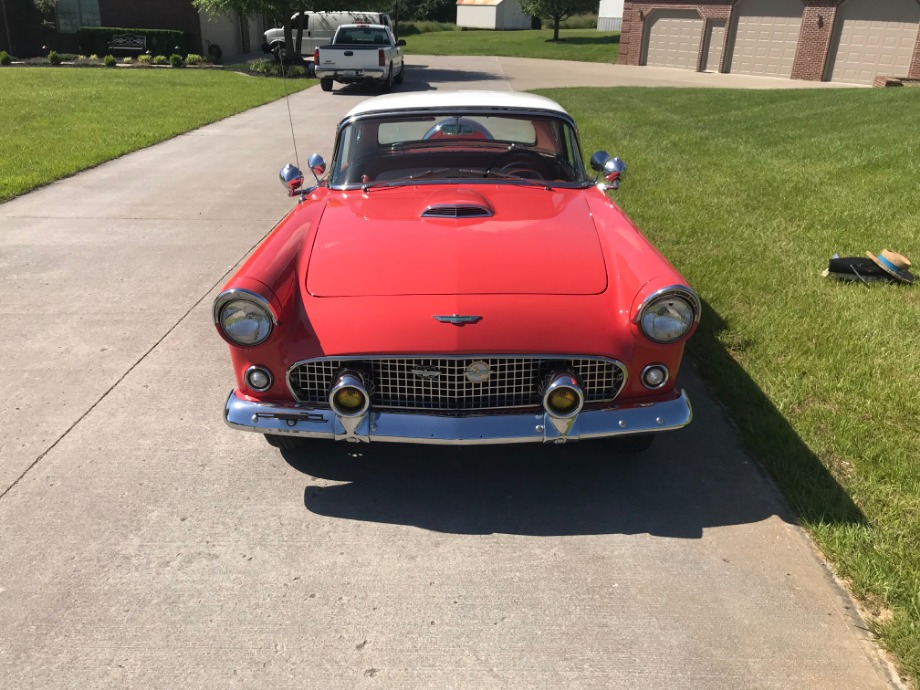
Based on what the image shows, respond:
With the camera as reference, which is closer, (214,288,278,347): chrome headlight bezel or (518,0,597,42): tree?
(214,288,278,347): chrome headlight bezel

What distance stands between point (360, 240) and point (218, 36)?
101ft

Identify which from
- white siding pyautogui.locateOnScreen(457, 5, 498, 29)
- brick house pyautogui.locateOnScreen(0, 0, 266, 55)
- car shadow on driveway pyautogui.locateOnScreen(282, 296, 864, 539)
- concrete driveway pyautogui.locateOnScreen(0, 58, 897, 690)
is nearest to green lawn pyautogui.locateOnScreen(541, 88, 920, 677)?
car shadow on driveway pyautogui.locateOnScreen(282, 296, 864, 539)

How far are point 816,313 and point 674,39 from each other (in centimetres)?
2856

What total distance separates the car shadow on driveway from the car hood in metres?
0.87

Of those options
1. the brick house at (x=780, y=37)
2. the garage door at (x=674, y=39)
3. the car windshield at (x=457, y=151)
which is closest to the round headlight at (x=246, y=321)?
the car windshield at (x=457, y=151)

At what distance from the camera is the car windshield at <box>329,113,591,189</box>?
4.48 m

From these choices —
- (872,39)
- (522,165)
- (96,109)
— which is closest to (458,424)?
(522,165)

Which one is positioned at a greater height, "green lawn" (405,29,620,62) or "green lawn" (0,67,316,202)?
"green lawn" (0,67,316,202)

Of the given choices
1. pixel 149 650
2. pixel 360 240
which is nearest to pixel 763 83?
pixel 360 240

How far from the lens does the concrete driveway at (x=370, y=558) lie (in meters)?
2.51

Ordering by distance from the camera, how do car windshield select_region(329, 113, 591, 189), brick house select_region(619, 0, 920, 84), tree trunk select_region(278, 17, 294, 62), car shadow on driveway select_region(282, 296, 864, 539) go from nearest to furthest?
car shadow on driveway select_region(282, 296, 864, 539)
car windshield select_region(329, 113, 591, 189)
tree trunk select_region(278, 17, 294, 62)
brick house select_region(619, 0, 920, 84)

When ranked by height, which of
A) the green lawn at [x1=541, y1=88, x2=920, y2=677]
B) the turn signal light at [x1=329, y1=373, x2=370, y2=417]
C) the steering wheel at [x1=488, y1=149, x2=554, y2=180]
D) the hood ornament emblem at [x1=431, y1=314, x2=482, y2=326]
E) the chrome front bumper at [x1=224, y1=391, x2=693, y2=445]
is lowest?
the green lawn at [x1=541, y1=88, x2=920, y2=677]

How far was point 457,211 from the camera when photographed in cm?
391

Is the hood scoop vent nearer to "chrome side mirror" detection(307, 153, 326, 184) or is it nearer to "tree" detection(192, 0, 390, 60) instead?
"chrome side mirror" detection(307, 153, 326, 184)
